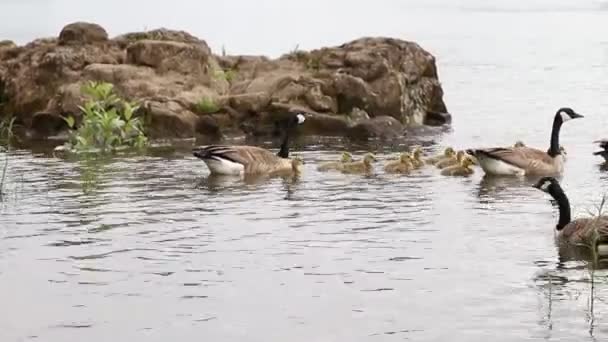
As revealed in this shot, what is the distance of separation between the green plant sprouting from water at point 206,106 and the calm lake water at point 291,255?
3303 millimetres

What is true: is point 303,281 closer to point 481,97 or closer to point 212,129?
point 212,129

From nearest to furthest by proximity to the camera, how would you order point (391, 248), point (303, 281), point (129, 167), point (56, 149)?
1. point (303, 281)
2. point (391, 248)
3. point (129, 167)
4. point (56, 149)

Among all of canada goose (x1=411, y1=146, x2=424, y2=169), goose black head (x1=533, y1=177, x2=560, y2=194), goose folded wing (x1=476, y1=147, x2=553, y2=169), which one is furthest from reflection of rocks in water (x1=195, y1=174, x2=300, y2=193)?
goose black head (x1=533, y1=177, x2=560, y2=194)

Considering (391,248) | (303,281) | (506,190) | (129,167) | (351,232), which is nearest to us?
(303,281)

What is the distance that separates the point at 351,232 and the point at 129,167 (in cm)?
775

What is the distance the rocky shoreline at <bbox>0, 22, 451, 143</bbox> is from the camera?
28438 millimetres

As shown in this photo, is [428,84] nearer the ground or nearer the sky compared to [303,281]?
nearer the sky

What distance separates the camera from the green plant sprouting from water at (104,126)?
25.0 meters

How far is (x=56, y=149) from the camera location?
2544 cm

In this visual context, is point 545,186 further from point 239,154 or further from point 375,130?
point 375,130

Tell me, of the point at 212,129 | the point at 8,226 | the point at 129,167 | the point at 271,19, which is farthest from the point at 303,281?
the point at 271,19

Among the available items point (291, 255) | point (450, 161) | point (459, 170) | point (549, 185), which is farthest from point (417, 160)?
point (291, 255)

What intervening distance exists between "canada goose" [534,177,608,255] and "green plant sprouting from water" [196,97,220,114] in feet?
44.2

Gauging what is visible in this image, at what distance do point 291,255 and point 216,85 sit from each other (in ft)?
53.3
